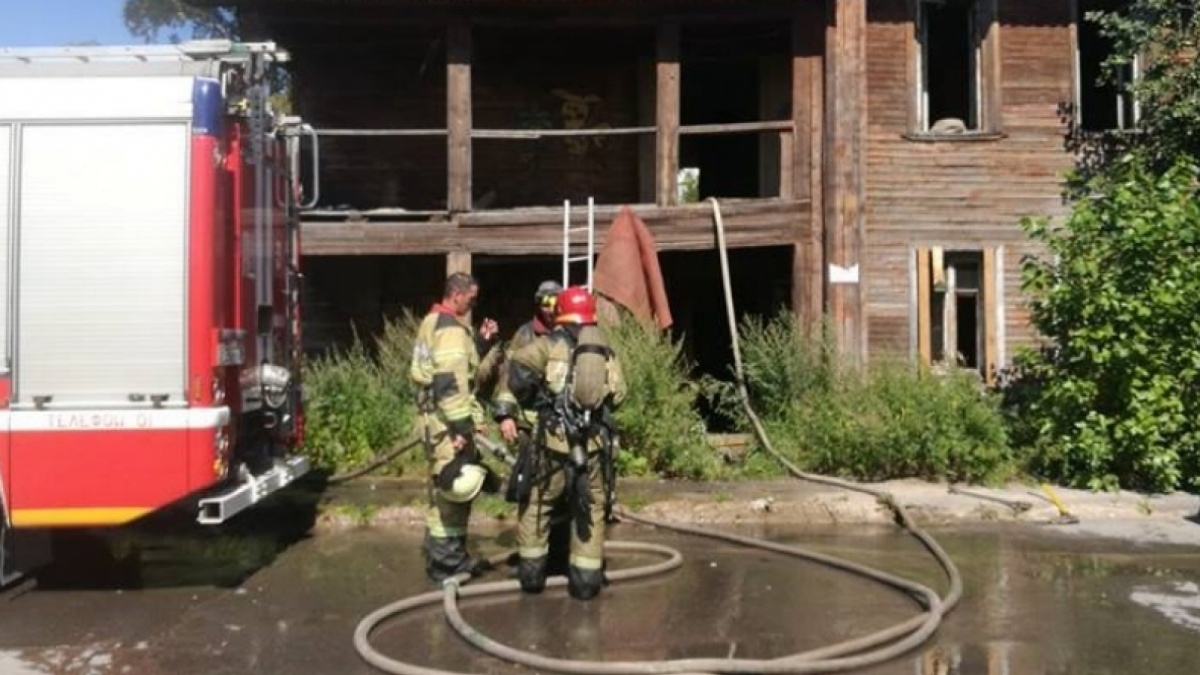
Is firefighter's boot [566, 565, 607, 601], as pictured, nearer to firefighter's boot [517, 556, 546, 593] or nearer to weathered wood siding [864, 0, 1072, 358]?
firefighter's boot [517, 556, 546, 593]

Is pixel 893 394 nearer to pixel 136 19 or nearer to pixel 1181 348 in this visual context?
pixel 1181 348

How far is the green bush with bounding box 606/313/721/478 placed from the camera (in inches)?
388

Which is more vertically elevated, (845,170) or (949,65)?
(949,65)

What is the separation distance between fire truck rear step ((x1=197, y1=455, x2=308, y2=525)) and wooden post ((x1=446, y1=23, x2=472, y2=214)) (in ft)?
18.5

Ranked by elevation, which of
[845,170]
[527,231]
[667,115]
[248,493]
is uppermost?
[667,115]

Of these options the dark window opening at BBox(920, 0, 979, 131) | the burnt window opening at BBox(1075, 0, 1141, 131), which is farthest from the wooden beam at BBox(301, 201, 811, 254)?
the burnt window opening at BBox(1075, 0, 1141, 131)

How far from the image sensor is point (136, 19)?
166 feet

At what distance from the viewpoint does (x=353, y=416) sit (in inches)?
396

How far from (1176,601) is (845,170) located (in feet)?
23.2

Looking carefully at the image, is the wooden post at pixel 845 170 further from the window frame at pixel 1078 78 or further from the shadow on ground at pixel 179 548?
the shadow on ground at pixel 179 548

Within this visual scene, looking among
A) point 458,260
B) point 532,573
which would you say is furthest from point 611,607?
point 458,260

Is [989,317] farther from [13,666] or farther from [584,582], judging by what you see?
[13,666]

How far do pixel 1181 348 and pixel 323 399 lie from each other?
7447mm

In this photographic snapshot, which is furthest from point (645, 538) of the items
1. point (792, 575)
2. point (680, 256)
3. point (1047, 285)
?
point (680, 256)
